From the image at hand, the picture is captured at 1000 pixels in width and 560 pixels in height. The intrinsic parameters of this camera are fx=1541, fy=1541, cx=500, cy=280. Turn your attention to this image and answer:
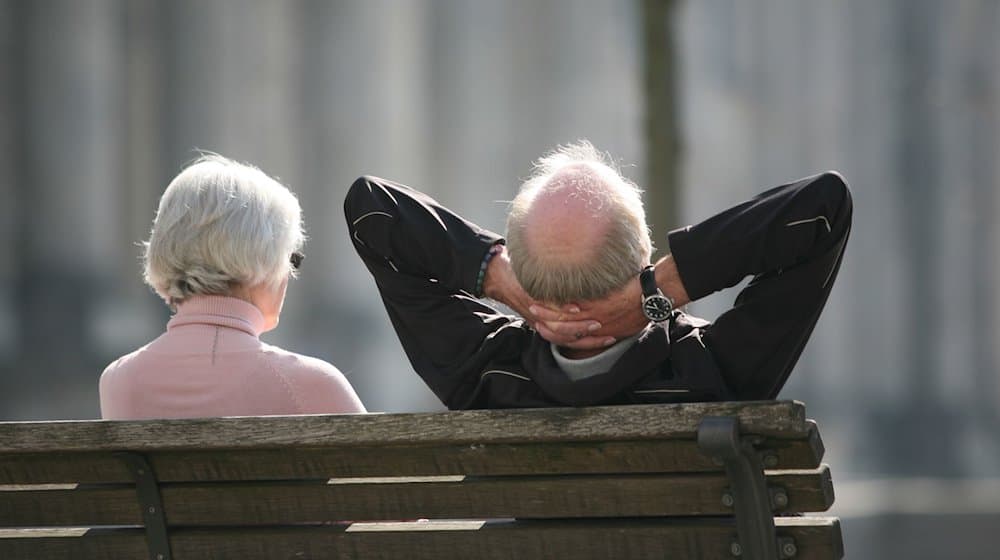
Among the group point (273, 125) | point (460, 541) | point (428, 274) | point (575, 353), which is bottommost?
point (460, 541)

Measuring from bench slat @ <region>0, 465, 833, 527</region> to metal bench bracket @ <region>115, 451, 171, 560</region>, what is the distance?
0.02 meters

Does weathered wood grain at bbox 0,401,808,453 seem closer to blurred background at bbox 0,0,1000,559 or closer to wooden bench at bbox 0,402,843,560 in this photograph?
wooden bench at bbox 0,402,843,560

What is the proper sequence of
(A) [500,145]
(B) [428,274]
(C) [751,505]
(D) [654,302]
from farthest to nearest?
(A) [500,145] < (B) [428,274] < (D) [654,302] < (C) [751,505]

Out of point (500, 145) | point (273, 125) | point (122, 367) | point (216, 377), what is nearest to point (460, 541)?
point (216, 377)

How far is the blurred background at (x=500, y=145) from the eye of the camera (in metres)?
7.42

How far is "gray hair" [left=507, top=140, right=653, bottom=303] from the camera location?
2484mm

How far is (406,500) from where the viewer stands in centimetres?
238

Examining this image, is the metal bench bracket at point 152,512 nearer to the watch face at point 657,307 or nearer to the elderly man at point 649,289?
the elderly man at point 649,289

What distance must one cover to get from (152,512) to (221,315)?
596 mm

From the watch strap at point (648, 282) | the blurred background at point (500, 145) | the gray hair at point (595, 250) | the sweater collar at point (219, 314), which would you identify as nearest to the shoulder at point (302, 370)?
the sweater collar at point (219, 314)

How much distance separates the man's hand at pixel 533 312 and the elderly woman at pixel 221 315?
387 mm

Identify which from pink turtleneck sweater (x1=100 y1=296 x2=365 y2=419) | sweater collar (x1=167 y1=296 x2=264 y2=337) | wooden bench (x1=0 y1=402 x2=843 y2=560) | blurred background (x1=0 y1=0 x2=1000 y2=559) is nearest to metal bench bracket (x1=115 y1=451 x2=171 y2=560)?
wooden bench (x1=0 y1=402 x2=843 y2=560)

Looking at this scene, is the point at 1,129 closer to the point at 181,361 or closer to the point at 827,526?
the point at 181,361

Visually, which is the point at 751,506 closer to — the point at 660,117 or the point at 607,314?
the point at 607,314
